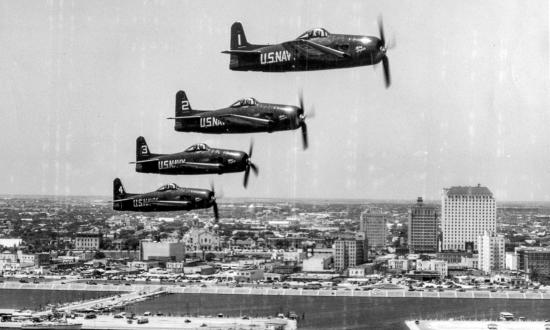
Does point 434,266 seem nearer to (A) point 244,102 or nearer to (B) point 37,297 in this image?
(B) point 37,297

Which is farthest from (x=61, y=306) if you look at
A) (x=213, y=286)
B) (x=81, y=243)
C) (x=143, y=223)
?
(x=143, y=223)

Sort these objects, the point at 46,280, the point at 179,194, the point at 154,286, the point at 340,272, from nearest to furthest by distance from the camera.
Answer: the point at 179,194, the point at 154,286, the point at 46,280, the point at 340,272

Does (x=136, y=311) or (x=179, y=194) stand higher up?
(x=179, y=194)

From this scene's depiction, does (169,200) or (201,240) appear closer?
(169,200)

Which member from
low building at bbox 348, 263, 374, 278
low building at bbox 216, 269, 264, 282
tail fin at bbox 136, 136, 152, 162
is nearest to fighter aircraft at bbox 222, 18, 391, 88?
tail fin at bbox 136, 136, 152, 162

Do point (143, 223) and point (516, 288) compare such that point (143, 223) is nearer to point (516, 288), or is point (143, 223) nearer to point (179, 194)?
point (516, 288)

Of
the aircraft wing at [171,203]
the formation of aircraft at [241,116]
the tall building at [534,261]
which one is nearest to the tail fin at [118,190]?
the formation of aircraft at [241,116]

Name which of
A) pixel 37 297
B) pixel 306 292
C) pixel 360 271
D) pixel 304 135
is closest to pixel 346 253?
pixel 360 271
